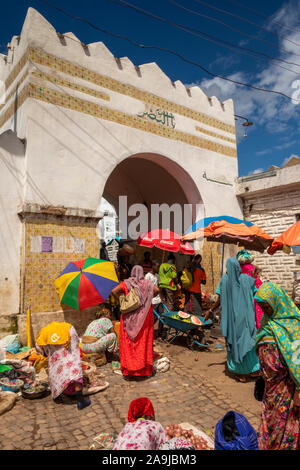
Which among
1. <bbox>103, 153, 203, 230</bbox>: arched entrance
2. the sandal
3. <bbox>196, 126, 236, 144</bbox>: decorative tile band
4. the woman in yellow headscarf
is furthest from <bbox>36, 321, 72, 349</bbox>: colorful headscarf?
<bbox>196, 126, 236, 144</bbox>: decorative tile band

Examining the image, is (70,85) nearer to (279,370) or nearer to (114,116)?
(114,116)

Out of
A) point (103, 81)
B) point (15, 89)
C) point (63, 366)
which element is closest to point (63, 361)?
point (63, 366)

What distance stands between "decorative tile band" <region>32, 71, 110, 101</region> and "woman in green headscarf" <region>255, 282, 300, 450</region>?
6.38m

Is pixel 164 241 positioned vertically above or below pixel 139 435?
above

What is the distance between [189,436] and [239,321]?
6.91 ft

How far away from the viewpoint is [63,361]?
13.0 ft

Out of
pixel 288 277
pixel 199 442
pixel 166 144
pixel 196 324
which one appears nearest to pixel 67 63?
pixel 166 144

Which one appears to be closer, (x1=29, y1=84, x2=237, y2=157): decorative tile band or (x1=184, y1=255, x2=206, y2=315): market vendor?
(x1=29, y1=84, x2=237, y2=157): decorative tile band

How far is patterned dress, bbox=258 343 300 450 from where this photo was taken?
236 cm

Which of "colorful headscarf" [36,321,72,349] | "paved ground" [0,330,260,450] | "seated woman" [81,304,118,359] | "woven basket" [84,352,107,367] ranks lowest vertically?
"paved ground" [0,330,260,450]

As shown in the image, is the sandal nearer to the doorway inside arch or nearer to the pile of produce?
the pile of produce

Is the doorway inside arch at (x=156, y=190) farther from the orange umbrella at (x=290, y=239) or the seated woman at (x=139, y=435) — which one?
the seated woman at (x=139, y=435)

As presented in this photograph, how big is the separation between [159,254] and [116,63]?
20.1 ft
